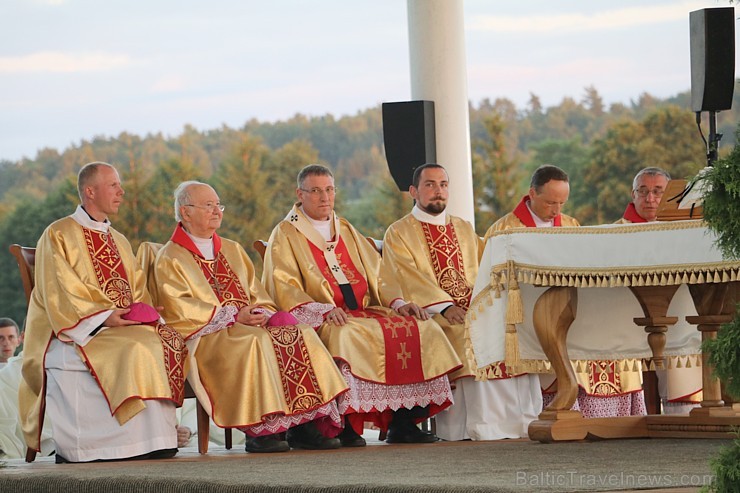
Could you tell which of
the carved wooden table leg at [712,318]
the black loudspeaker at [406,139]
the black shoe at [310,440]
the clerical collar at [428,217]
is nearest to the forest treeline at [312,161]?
the black loudspeaker at [406,139]

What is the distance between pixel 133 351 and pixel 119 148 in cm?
2372

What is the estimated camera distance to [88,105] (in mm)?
28422

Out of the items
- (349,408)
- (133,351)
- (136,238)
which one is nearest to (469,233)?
(349,408)

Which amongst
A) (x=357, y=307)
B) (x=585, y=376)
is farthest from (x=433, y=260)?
(x=585, y=376)

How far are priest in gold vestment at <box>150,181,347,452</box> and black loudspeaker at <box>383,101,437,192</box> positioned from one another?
2.50m

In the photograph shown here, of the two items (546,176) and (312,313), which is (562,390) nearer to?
(312,313)

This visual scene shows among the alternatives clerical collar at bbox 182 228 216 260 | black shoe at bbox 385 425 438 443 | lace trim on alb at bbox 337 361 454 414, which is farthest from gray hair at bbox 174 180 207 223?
black shoe at bbox 385 425 438 443

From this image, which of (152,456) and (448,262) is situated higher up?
(448,262)

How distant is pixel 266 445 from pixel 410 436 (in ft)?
2.94

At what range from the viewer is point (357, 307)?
693 centimetres

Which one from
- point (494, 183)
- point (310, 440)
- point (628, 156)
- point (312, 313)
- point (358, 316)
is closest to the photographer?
point (310, 440)

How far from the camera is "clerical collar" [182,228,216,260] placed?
6684 millimetres

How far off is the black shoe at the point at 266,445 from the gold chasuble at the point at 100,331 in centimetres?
42

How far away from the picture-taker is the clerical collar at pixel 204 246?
6.68 metres
